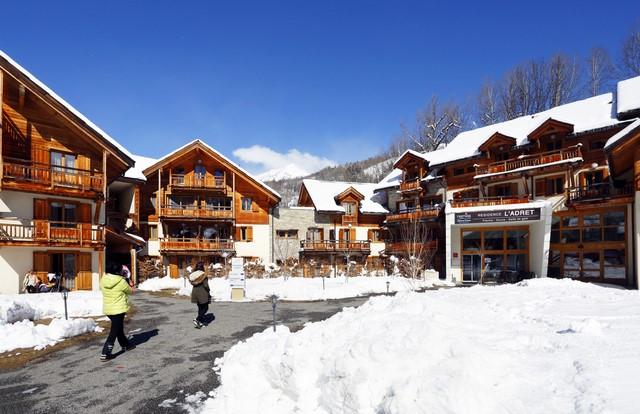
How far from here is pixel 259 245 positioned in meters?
35.2

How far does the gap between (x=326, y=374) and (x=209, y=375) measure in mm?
2933

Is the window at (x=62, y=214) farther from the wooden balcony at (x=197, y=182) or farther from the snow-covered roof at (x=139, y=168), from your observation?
the wooden balcony at (x=197, y=182)

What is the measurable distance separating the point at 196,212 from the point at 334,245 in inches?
526

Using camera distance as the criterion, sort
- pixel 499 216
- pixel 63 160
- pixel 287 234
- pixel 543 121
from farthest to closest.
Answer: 1. pixel 287 234
2. pixel 543 121
3. pixel 499 216
4. pixel 63 160

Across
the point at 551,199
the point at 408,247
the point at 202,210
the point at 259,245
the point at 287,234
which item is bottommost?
the point at 259,245

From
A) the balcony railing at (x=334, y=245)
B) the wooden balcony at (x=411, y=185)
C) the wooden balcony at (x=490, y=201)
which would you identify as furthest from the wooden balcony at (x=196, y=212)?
the wooden balcony at (x=490, y=201)

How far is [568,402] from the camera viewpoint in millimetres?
3463

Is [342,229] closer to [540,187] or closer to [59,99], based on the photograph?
[540,187]

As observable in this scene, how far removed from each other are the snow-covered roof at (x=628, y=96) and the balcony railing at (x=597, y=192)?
15.7ft

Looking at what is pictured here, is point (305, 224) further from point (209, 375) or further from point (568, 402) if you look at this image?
point (568, 402)

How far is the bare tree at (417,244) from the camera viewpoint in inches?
1158

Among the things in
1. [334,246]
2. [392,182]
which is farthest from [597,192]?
[334,246]

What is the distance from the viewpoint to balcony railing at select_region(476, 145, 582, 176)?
24.6 metres

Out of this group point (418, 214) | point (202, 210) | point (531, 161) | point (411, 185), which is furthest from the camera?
point (411, 185)
